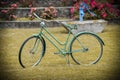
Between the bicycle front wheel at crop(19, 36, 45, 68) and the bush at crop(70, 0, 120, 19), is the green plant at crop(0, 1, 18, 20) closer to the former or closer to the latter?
the bush at crop(70, 0, 120, 19)

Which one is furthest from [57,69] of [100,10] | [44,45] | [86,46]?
[100,10]

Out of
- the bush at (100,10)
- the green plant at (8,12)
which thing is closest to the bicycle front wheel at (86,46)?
the bush at (100,10)

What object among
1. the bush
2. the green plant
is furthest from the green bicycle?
the green plant

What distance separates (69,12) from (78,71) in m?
8.43

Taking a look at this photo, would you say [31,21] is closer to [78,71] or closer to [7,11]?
[7,11]

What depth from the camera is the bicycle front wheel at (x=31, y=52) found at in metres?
6.12

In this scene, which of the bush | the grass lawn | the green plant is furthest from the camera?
the green plant

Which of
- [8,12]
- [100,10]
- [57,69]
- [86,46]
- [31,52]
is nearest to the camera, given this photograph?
[57,69]

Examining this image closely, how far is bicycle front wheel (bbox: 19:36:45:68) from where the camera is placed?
612 cm

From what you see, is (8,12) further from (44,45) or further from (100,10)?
(44,45)

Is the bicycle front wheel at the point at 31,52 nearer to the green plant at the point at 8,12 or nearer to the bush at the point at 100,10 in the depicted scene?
the bush at the point at 100,10

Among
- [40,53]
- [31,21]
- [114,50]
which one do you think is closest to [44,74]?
[40,53]

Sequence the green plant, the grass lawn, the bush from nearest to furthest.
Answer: the grass lawn
the bush
the green plant

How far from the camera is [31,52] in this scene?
6.28m
